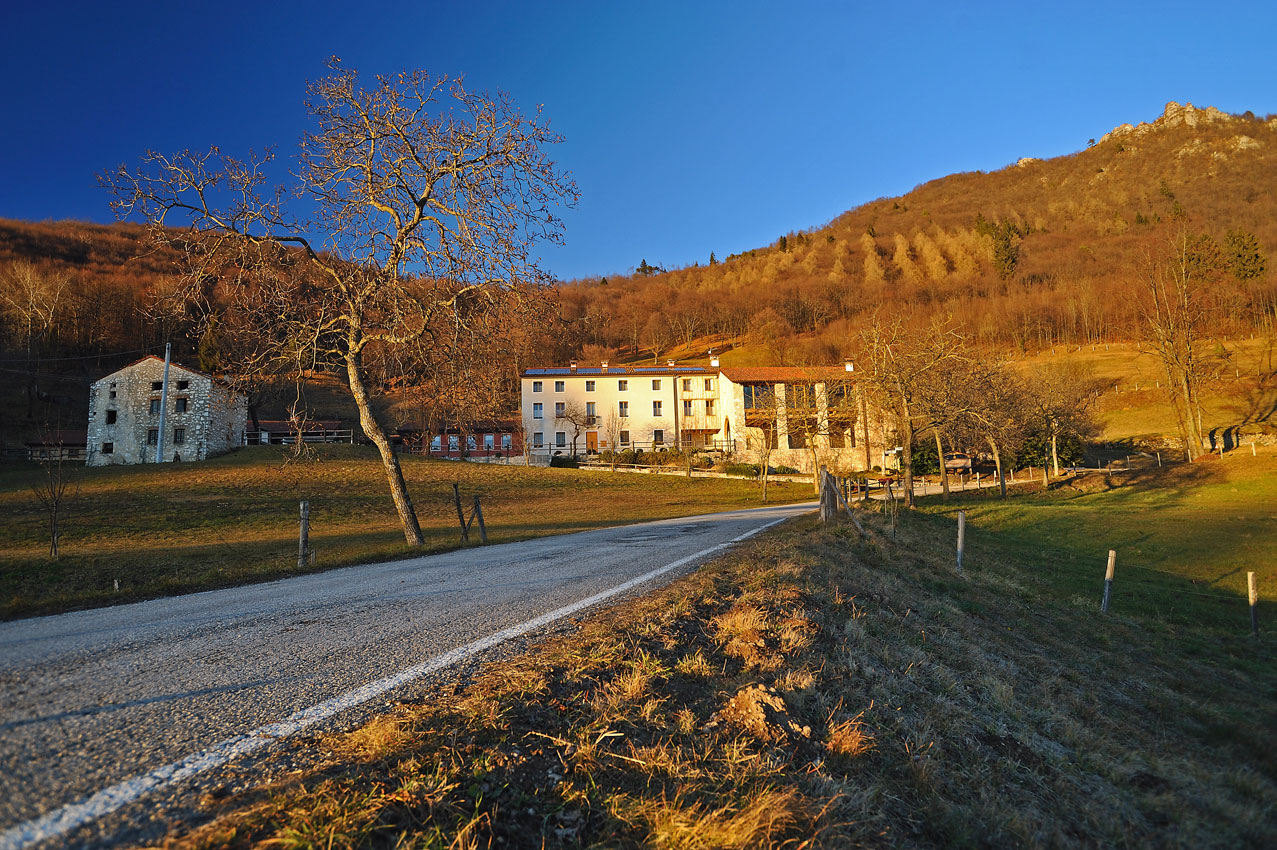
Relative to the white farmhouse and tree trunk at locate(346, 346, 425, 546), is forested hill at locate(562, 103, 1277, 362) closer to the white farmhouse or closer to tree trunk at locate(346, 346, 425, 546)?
the white farmhouse

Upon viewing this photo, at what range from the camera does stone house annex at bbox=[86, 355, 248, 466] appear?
48.0 meters

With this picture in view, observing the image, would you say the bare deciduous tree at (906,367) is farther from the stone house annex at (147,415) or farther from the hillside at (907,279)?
the stone house annex at (147,415)

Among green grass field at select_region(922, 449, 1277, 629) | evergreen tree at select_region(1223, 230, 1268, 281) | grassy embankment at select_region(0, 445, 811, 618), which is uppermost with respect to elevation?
evergreen tree at select_region(1223, 230, 1268, 281)

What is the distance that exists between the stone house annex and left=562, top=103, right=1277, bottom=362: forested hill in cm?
3922

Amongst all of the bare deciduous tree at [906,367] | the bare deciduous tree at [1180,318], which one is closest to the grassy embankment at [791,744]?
the bare deciduous tree at [906,367]

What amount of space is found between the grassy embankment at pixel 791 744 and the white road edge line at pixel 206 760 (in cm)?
29

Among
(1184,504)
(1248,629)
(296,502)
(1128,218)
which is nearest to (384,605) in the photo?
(1248,629)

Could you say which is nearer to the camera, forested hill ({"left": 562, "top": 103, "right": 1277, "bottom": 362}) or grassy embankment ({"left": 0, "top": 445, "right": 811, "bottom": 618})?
grassy embankment ({"left": 0, "top": 445, "right": 811, "bottom": 618})

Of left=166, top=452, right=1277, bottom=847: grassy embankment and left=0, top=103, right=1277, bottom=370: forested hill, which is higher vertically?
left=0, top=103, right=1277, bottom=370: forested hill

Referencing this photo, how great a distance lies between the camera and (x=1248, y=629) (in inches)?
498

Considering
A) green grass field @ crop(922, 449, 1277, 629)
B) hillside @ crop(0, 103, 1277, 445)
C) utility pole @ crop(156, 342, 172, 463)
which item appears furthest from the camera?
hillside @ crop(0, 103, 1277, 445)

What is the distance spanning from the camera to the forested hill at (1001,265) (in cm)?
9369

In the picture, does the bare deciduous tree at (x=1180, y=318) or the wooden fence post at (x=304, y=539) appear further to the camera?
the bare deciduous tree at (x=1180, y=318)

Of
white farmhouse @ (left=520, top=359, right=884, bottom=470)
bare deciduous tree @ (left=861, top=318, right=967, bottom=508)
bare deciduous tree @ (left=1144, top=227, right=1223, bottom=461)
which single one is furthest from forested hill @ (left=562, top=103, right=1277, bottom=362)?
bare deciduous tree @ (left=861, top=318, right=967, bottom=508)
